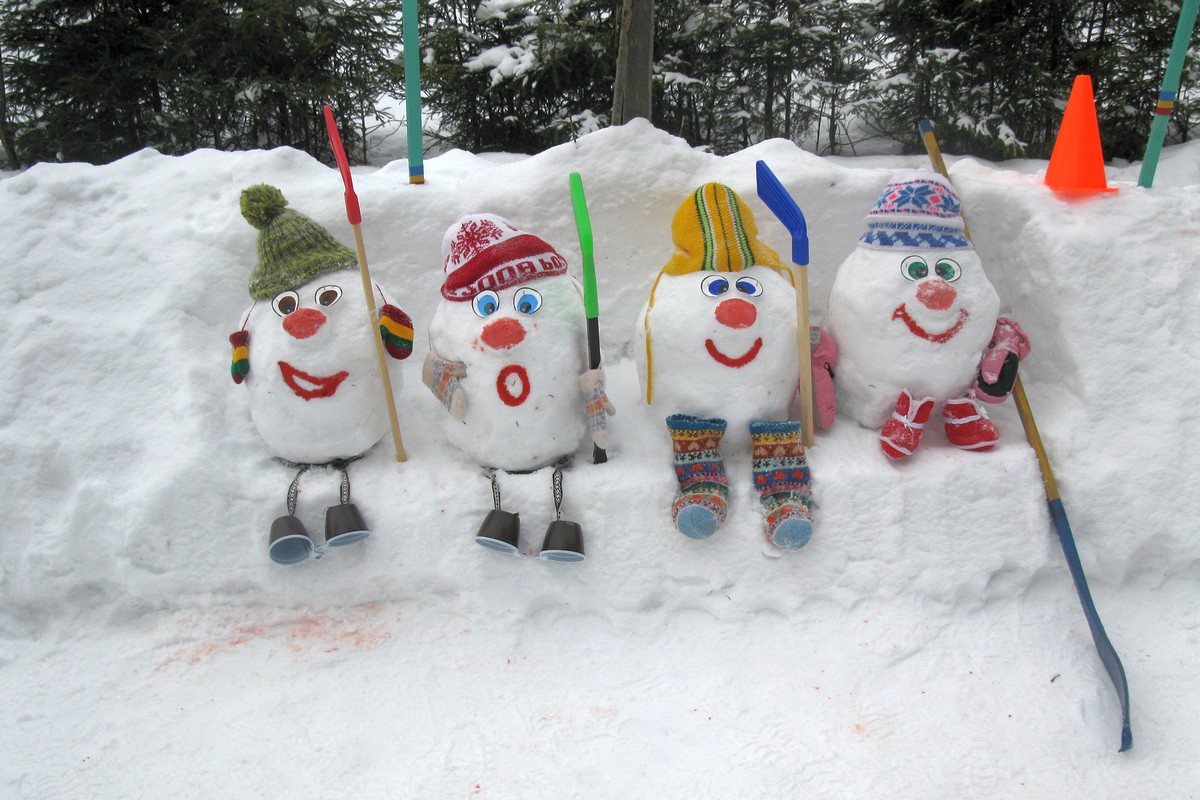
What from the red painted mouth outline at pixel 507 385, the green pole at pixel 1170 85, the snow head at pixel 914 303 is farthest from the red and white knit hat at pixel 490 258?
the green pole at pixel 1170 85

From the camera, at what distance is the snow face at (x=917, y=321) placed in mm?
1970

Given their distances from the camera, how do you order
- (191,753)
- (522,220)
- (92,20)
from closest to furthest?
(191,753), (522,220), (92,20)

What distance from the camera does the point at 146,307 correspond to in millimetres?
2260

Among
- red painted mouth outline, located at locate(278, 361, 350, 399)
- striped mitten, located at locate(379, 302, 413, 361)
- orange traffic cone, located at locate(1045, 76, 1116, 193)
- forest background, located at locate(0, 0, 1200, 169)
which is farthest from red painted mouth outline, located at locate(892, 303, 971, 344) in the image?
forest background, located at locate(0, 0, 1200, 169)

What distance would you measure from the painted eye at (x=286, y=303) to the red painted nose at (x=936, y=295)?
5.11 ft

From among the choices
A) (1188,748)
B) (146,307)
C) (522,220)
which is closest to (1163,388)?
(1188,748)

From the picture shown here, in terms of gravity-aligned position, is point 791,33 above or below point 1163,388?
above

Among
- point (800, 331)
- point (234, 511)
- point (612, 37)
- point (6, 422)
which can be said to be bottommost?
point (234, 511)

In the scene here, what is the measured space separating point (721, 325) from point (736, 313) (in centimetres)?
5

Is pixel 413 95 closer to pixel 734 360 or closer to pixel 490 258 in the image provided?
pixel 490 258

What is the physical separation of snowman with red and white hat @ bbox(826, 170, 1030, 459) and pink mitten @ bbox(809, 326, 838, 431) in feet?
0.15

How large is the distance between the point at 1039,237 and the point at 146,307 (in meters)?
2.57

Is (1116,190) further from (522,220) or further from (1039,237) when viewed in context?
(522,220)

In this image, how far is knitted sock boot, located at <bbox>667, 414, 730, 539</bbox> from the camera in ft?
6.15
